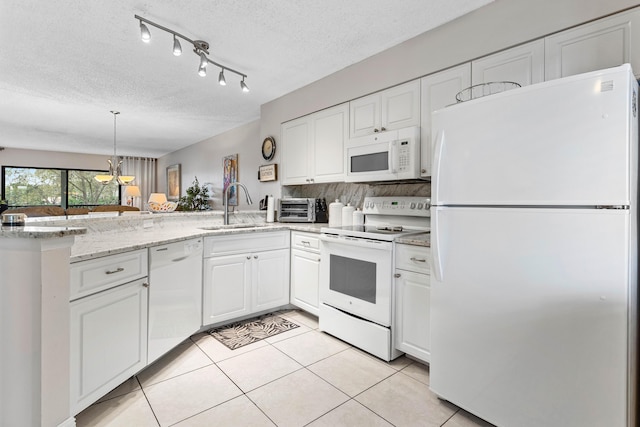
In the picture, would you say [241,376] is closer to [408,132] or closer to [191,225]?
[191,225]

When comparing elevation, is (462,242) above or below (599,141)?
below

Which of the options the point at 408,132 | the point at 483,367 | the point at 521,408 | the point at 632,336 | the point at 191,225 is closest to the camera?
the point at 632,336

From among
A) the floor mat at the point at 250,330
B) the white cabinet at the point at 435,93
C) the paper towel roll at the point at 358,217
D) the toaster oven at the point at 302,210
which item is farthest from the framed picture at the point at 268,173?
the white cabinet at the point at 435,93

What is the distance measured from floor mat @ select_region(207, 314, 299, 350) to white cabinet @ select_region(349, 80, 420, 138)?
71.2 inches

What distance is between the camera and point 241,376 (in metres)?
1.98

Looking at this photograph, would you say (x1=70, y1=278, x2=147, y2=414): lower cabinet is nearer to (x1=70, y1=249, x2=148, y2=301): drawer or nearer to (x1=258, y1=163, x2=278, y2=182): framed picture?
(x1=70, y1=249, x2=148, y2=301): drawer

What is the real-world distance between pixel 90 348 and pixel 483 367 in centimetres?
186

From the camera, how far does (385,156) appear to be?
2498 millimetres

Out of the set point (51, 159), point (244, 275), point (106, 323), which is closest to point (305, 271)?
point (244, 275)

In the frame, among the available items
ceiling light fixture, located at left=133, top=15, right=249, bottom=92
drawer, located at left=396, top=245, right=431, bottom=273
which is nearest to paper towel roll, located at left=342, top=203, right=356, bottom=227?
drawer, located at left=396, top=245, right=431, bottom=273

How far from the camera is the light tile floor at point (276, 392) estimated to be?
1.59 meters

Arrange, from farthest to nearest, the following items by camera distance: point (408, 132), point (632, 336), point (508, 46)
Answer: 1. point (408, 132)
2. point (508, 46)
3. point (632, 336)

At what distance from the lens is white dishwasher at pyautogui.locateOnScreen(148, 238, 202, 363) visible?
1.98 m

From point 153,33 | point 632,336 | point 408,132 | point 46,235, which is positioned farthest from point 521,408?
point 153,33
